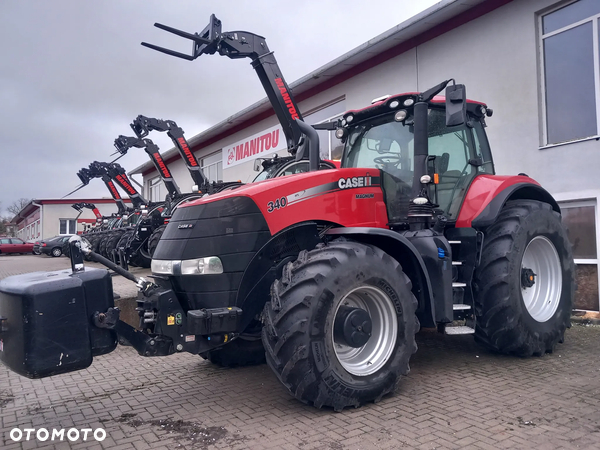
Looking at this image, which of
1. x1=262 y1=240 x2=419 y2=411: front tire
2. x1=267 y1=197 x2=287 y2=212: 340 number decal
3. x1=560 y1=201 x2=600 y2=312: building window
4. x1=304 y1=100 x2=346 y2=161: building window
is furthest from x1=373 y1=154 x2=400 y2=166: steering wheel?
x1=304 y1=100 x2=346 y2=161: building window

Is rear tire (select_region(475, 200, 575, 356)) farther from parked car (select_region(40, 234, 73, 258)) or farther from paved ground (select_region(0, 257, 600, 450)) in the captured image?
parked car (select_region(40, 234, 73, 258))

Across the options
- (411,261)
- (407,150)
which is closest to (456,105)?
(407,150)

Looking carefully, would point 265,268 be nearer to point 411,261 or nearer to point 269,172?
point 411,261

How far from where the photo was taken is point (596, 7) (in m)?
7.75

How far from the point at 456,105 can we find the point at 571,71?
15.8 ft

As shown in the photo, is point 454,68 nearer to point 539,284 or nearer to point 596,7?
point 596,7

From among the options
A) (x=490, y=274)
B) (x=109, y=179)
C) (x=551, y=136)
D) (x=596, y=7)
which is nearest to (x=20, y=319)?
(x=490, y=274)

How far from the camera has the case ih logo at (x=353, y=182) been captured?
4707mm

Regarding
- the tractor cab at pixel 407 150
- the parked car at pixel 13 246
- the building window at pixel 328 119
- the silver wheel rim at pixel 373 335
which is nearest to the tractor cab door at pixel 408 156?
the tractor cab at pixel 407 150

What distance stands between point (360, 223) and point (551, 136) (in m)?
5.17

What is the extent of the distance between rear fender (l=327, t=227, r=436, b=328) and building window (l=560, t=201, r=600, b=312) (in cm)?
434

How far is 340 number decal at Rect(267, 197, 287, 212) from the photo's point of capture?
13.9 feet

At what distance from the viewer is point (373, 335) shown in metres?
4.38

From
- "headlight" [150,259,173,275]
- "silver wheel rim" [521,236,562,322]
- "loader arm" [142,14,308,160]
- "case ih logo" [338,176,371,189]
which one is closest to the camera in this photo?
"headlight" [150,259,173,275]
